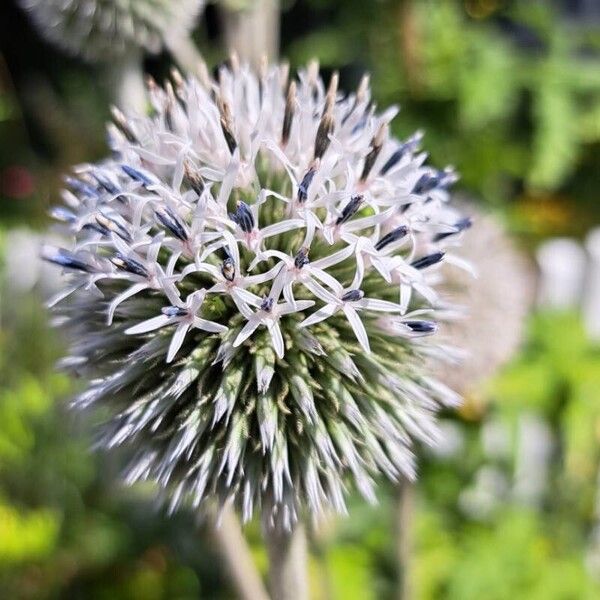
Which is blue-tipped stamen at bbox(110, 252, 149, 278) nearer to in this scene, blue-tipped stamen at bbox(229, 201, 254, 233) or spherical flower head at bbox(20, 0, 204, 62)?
blue-tipped stamen at bbox(229, 201, 254, 233)

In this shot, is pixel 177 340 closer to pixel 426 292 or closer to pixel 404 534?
pixel 426 292

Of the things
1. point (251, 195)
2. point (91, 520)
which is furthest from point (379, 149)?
point (91, 520)

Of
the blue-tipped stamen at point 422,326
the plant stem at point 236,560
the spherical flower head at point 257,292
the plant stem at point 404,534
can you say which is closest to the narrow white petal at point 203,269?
the spherical flower head at point 257,292

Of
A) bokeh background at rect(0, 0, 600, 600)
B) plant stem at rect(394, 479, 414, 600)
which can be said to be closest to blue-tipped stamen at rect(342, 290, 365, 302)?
bokeh background at rect(0, 0, 600, 600)

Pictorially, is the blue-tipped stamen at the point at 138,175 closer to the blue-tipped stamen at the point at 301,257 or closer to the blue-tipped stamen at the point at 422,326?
the blue-tipped stamen at the point at 301,257

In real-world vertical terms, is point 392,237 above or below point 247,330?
above

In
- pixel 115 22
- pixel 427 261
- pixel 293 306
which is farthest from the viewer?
pixel 115 22

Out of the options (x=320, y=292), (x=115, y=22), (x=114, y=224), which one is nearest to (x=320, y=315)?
(x=320, y=292)
